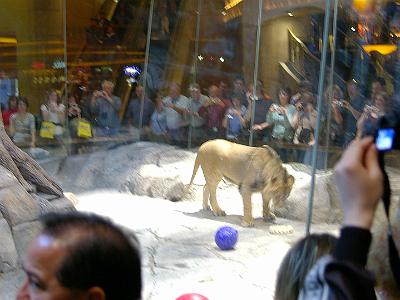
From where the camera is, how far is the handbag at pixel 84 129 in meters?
7.84

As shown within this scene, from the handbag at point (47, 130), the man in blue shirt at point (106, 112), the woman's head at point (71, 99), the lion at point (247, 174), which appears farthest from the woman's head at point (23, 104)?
the lion at point (247, 174)

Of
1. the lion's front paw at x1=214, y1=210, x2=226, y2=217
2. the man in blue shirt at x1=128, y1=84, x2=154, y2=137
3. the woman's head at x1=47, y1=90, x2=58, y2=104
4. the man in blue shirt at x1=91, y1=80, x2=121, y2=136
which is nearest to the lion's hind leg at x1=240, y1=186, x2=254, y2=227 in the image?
the lion's front paw at x1=214, y1=210, x2=226, y2=217

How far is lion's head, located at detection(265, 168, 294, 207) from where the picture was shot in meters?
5.24

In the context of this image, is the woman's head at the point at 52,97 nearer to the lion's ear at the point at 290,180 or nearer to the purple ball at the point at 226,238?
the lion's ear at the point at 290,180

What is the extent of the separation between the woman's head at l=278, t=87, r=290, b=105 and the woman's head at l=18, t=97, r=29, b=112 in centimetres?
327

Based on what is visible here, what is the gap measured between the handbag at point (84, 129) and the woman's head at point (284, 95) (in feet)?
9.81

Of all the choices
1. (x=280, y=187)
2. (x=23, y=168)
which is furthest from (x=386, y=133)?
(x=280, y=187)

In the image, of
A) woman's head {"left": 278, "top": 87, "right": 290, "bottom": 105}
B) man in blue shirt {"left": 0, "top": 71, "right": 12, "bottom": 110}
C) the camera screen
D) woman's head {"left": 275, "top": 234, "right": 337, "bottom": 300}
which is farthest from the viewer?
man in blue shirt {"left": 0, "top": 71, "right": 12, "bottom": 110}

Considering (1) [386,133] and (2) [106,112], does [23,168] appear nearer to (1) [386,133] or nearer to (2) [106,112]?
(2) [106,112]

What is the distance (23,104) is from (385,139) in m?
7.02

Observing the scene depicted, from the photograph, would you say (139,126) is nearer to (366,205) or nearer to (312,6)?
(312,6)

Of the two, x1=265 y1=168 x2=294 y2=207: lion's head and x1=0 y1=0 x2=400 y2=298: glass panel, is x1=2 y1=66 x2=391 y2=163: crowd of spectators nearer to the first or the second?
x1=0 y1=0 x2=400 y2=298: glass panel

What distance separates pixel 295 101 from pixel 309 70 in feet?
1.16

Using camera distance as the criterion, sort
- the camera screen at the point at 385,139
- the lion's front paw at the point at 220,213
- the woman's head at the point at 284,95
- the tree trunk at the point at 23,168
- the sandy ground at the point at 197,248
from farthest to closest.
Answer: the lion's front paw at the point at 220,213 < the woman's head at the point at 284,95 < the tree trunk at the point at 23,168 < the sandy ground at the point at 197,248 < the camera screen at the point at 385,139
